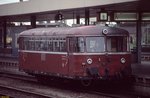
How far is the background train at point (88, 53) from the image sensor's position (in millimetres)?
17734

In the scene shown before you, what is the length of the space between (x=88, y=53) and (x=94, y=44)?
54 centimetres

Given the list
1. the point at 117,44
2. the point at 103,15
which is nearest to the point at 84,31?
the point at 117,44

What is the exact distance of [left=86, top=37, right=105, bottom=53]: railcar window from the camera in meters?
18.0

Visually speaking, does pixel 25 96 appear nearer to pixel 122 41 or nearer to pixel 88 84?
pixel 88 84

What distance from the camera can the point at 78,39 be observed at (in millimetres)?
18078

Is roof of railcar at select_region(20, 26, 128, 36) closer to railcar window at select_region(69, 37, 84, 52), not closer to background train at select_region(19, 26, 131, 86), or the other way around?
background train at select_region(19, 26, 131, 86)

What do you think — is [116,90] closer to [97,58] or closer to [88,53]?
[97,58]

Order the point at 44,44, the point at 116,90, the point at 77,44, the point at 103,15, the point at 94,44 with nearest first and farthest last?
the point at 77,44
the point at 94,44
the point at 116,90
the point at 44,44
the point at 103,15

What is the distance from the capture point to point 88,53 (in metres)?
17.8

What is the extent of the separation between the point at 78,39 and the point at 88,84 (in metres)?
2.19

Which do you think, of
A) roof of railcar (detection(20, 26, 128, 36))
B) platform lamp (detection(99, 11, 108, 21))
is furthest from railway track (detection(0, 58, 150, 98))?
platform lamp (detection(99, 11, 108, 21))

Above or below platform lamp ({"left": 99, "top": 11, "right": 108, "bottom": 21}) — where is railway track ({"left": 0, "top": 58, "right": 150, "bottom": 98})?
below

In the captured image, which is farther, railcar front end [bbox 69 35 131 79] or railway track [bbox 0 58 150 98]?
railcar front end [bbox 69 35 131 79]

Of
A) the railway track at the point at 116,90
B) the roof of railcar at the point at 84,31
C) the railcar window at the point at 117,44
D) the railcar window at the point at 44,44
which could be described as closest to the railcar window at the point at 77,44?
the roof of railcar at the point at 84,31
